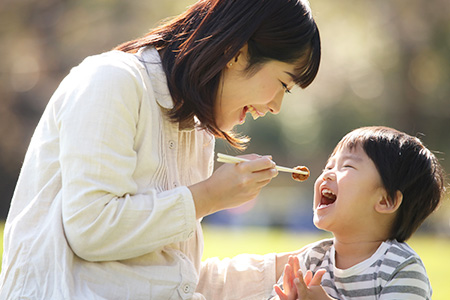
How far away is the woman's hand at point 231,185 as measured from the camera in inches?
80.7

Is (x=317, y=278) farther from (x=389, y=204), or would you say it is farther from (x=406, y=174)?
(x=406, y=174)

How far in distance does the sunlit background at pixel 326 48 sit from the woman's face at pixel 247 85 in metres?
9.84

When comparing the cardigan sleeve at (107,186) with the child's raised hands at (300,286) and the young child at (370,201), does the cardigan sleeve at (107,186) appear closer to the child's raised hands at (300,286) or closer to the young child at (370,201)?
the child's raised hands at (300,286)

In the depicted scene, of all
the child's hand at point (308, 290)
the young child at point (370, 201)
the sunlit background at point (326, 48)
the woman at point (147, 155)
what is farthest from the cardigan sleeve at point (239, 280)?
the sunlit background at point (326, 48)

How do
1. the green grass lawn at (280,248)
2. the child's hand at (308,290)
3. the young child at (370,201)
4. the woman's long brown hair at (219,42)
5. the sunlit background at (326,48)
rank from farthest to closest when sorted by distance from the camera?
1. the sunlit background at (326,48)
2. the green grass lawn at (280,248)
3. the young child at (370,201)
4. the woman's long brown hair at (219,42)
5. the child's hand at (308,290)

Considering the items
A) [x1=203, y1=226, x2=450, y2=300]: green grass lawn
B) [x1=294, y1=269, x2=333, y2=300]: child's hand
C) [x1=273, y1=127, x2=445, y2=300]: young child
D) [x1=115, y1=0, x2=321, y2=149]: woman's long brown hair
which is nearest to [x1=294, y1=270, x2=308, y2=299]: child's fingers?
[x1=294, y1=269, x2=333, y2=300]: child's hand

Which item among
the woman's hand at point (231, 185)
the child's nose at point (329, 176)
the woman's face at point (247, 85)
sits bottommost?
the child's nose at point (329, 176)

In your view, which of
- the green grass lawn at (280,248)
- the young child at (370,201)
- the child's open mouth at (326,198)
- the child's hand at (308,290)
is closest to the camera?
the child's hand at (308,290)

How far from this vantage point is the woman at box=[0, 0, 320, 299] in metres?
1.95

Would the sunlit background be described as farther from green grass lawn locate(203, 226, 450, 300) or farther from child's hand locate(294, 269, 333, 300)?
child's hand locate(294, 269, 333, 300)

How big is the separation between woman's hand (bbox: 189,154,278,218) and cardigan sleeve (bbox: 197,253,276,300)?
0.45 metres

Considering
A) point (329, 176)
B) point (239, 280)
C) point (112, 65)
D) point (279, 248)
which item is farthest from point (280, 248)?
point (112, 65)

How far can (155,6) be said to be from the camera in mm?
15211

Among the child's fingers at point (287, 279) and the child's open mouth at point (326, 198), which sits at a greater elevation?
the child's open mouth at point (326, 198)
